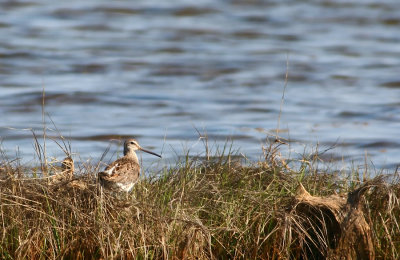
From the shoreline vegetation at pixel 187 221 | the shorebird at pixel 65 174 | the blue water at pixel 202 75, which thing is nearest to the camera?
the shoreline vegetation at pixel 187 221

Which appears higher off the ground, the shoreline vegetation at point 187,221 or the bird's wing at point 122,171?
the bird's wing at point 122,171

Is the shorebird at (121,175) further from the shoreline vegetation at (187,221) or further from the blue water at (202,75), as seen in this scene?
the blue water at (202,75)

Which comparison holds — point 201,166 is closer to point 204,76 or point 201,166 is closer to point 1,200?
point 1,200

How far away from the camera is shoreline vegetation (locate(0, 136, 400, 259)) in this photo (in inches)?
239

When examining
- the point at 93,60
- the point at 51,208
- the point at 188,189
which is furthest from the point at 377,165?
the point at 93,60

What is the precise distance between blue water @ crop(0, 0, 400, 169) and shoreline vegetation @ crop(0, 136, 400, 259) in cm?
125

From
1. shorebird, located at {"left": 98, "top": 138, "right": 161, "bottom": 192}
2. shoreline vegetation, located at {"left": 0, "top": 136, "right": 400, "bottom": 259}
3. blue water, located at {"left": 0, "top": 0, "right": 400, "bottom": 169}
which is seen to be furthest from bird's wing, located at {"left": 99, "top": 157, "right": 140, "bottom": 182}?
blue water, located at {"left": 0, "top": 0, "right": 400, "bottom": 169}

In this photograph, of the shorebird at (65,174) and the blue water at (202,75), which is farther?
the blue water at (202,75)

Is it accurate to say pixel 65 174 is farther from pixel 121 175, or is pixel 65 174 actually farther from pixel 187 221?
pixel 187 221

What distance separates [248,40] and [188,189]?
15.6 metres

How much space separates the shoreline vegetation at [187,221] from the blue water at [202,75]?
1.25 m

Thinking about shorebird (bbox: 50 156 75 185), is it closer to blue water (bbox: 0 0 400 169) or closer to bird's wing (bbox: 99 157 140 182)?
bird's wing (bbox: 99 157 140 182)

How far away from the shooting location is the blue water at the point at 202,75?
12250mm

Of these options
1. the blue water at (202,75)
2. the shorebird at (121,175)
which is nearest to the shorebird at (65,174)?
the shorebird at (121,175)
